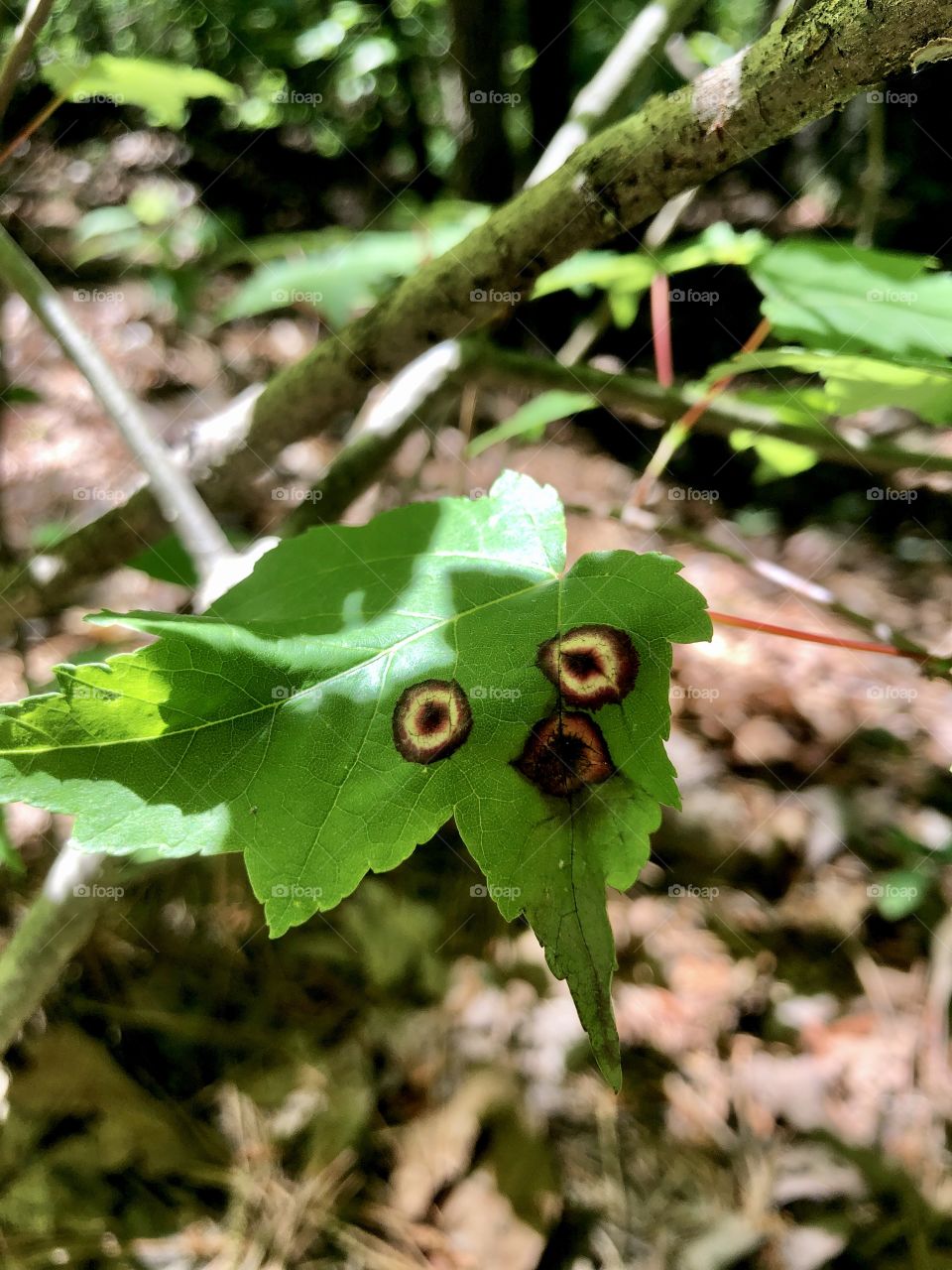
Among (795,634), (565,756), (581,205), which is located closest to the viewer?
(565,756)

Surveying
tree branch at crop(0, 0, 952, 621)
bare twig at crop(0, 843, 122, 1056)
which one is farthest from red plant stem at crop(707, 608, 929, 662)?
bare twig at crop(0, 843, 122, 1056)

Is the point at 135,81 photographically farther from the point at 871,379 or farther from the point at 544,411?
the point at 871,379

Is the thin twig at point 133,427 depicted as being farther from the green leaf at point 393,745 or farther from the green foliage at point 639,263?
the green foliage at point 639,263

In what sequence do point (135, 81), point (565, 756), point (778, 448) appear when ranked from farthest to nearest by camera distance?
point (778, 448) < point (135, 81) < point (565, 756)

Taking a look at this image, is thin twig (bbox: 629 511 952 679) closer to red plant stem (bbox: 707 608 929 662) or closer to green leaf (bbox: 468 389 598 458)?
red plant stem (bbox: 707 608 929 662)

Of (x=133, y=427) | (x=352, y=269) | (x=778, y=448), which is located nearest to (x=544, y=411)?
(x=778, y=448)

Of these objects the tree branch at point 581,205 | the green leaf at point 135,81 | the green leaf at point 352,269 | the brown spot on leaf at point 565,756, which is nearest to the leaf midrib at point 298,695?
the brown spot on leaf at point 565,756
